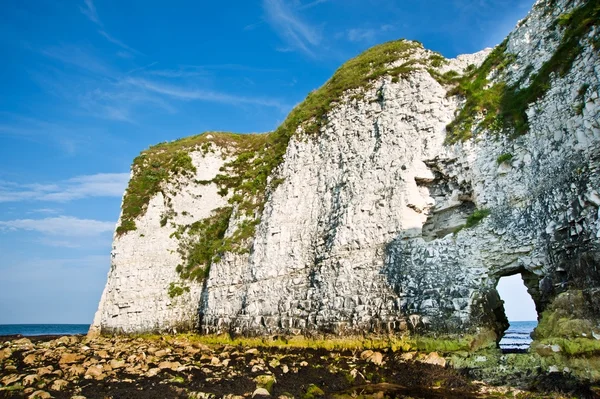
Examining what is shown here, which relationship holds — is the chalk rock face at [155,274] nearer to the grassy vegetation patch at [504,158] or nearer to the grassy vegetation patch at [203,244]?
the grassy vegetation patch at [203,244]

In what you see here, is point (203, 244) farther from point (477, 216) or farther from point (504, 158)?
point (504, 158)

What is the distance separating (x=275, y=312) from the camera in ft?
82.5

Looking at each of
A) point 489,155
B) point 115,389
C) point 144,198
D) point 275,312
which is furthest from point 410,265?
point 144,198

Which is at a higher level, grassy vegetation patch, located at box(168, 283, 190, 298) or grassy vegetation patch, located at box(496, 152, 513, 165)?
grassy vegetation patch, located at box(496, 152, 513, 165)

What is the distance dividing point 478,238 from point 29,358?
74.4 ft

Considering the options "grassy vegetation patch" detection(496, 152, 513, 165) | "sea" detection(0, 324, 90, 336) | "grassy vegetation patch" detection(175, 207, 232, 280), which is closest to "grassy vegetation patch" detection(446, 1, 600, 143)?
"grassy vegetation patch" detection(496, 152, 513, 165)

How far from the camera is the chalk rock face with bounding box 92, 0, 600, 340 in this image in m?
17.1

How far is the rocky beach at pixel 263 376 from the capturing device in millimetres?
12844

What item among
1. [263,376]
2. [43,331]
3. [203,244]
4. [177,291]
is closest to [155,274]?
[177,291]

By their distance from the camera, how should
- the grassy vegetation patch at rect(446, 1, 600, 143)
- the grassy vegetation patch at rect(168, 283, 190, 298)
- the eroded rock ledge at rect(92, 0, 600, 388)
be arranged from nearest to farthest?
the eroded rock ledge at rect(92, 0, 600, 388) < the grassy vegetation patch at rect(446, 1, 600, 143) < the grassy vegetation patch at rect(168, 283, 190, 298)

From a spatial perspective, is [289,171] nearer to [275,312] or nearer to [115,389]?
[275,312]

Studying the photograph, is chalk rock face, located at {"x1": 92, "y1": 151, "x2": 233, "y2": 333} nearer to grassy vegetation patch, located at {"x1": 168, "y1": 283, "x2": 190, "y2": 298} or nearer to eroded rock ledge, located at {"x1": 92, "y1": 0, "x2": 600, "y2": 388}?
grassy vegetation patch, located at {"x1": 168, "y1": 283, "x2": 190, "y2": 298}

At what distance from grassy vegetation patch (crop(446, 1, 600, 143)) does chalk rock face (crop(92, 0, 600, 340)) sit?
0.98 feet

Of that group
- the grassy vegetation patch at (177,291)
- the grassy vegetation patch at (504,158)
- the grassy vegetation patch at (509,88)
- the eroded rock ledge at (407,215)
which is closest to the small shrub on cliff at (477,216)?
the eroded rock ledge at (407,215)
